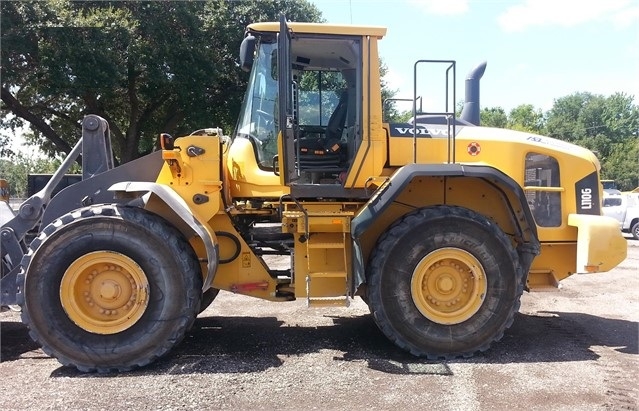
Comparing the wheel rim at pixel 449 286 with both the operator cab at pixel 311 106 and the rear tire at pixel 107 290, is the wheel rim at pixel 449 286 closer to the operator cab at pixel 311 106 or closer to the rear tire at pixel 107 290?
the operator cab at pixel 311 106

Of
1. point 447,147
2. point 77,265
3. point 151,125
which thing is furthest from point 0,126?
point 447,147

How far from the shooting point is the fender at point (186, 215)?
15.7 feet

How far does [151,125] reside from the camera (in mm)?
20859

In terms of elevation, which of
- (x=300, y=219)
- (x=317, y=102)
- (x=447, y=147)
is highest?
(x=317, y=102)

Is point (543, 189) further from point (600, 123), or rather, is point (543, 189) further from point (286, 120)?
point (600, 123)

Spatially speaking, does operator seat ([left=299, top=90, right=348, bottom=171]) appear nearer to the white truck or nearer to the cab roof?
the cab roof

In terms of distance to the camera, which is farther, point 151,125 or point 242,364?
point 151,125

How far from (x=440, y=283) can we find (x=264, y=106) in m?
2.43

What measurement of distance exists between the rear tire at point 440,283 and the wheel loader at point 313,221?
13 millimetres

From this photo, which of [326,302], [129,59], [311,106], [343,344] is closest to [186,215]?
[326,302]

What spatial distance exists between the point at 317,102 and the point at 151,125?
16.6 metres

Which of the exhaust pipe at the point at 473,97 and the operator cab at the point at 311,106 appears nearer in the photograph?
the operator cab at the point at 311,106

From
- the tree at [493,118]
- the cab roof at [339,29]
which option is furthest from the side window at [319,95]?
the tree at [493,118]

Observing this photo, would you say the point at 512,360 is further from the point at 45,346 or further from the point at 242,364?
the point at 45,346
